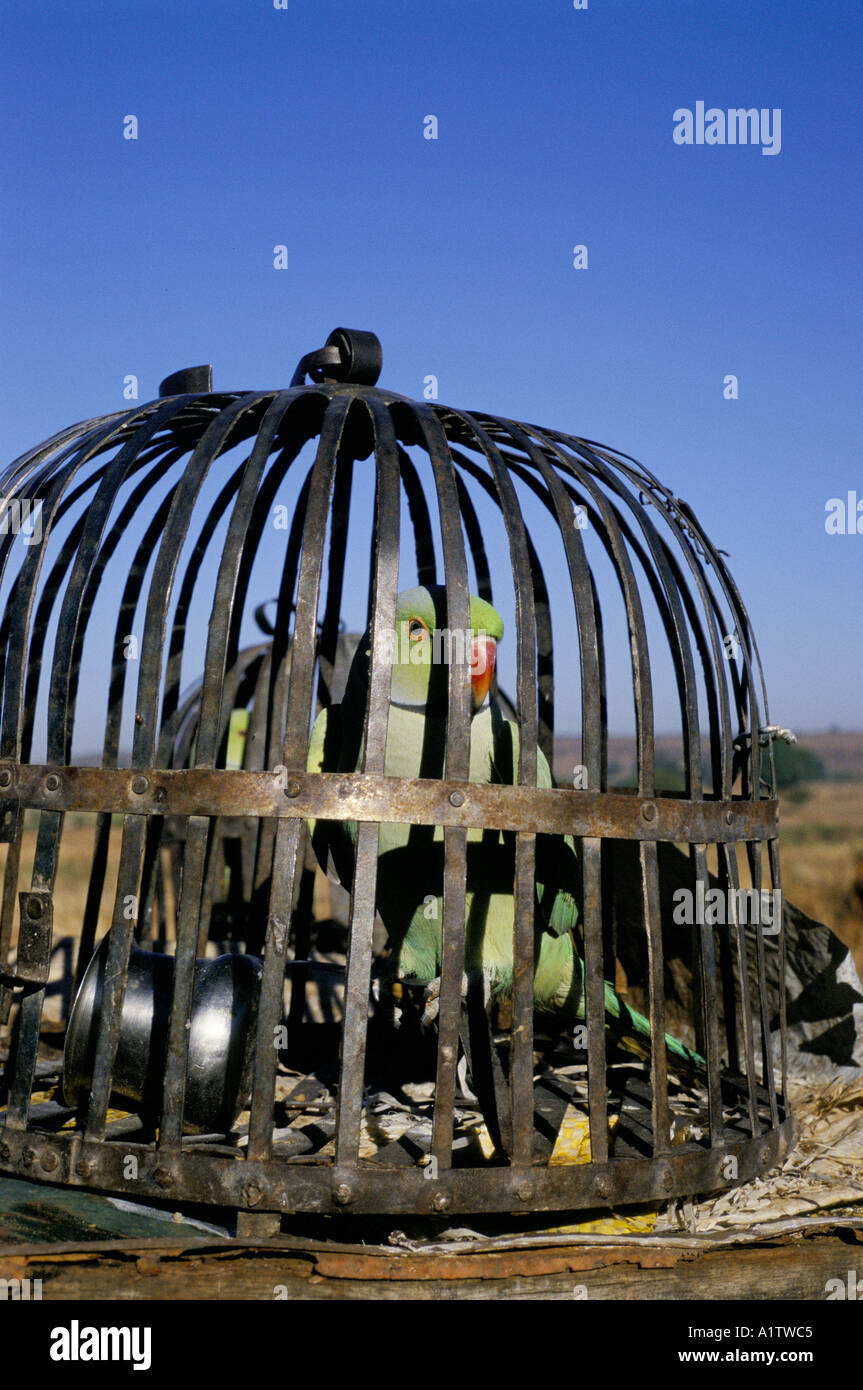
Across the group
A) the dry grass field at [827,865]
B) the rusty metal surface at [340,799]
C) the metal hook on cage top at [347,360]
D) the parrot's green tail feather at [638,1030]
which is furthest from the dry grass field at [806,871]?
the metal hook on cage top at [347,360]

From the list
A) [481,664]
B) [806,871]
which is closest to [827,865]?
[806,871]

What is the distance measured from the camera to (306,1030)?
5629 millimetres

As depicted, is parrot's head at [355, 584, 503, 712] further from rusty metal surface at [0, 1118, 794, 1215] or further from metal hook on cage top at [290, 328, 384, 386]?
rusty metal surface at [0, 1118, 794, 1215]

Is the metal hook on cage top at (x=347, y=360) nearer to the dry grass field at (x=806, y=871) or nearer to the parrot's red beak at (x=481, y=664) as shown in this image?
the parrot's red beak at (x=481, y=664)

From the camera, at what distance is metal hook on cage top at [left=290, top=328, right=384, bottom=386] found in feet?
14.3

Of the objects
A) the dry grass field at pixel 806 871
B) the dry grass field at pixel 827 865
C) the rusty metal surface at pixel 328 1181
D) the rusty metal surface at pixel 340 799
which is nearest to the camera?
the rusty metal surface at pixel 328 1181

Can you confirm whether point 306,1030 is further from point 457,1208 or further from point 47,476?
point 47,476

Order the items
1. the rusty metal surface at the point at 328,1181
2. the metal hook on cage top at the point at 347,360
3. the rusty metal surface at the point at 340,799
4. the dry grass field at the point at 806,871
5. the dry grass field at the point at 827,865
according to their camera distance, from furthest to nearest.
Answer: the dry grass field at the point at 827,865 < the dry grass field at the point at 806,871 < the metal hook on cage top at the point at 347,360 < the rusty metal surface at the point at 340,799 < the rusty metal surface at the point at 328,1181

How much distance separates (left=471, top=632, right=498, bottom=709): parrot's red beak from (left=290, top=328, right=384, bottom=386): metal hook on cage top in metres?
1.12

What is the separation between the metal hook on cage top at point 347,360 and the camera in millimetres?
4348

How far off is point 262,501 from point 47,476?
1.39 m

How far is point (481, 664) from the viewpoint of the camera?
4.36 m

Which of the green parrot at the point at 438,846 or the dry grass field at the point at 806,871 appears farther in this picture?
the dry grass field at the point at 806,871

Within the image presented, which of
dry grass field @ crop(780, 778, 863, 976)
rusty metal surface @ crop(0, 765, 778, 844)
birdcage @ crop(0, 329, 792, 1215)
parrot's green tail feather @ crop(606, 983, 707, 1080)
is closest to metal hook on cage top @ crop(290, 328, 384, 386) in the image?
birdcage @ crop(0, 329, 792, 1215)
